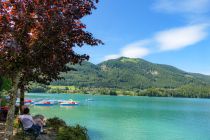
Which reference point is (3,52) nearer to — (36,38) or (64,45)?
(36,38)

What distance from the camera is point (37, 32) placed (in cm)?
1138

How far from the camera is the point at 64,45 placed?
40.4 ft

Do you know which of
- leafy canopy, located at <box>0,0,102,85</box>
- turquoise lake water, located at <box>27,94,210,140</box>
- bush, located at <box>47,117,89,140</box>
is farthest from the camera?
turquoise lake water, located at <box>27,94,210,140</box>

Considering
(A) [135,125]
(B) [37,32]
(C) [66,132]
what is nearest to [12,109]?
(B) [37,32]

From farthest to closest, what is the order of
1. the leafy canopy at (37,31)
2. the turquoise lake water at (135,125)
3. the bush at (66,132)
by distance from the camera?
the turquoise lake water at (135,125)
the bush at (66,132)
the leafy canopy at (37,31)

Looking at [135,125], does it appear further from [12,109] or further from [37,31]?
[37,31]

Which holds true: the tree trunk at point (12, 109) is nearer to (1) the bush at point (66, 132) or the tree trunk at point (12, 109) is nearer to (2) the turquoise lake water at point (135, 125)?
(1) the bush at point (66, 132)

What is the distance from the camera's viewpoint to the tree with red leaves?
11367 mm

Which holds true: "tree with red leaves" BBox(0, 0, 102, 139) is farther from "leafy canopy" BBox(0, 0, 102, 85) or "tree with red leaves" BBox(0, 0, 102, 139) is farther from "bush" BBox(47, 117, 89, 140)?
"bush" BBox(47, 117, 89, 140)

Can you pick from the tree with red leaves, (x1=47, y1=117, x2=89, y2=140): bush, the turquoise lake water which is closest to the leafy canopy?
the tree with red leaves

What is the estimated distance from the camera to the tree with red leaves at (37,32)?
37.3 ft

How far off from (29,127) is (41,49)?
5451mm

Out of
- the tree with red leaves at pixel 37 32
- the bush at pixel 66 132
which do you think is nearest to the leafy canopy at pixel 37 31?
the tree with red leaves at pixel 37 32

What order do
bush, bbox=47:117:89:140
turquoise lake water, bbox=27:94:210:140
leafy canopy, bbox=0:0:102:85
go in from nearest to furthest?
leafy canopy, bbox=0:0:102:85 < bush, bbox=47:117:89:140 < turquoise lake water, bbox=27:94:210:140
